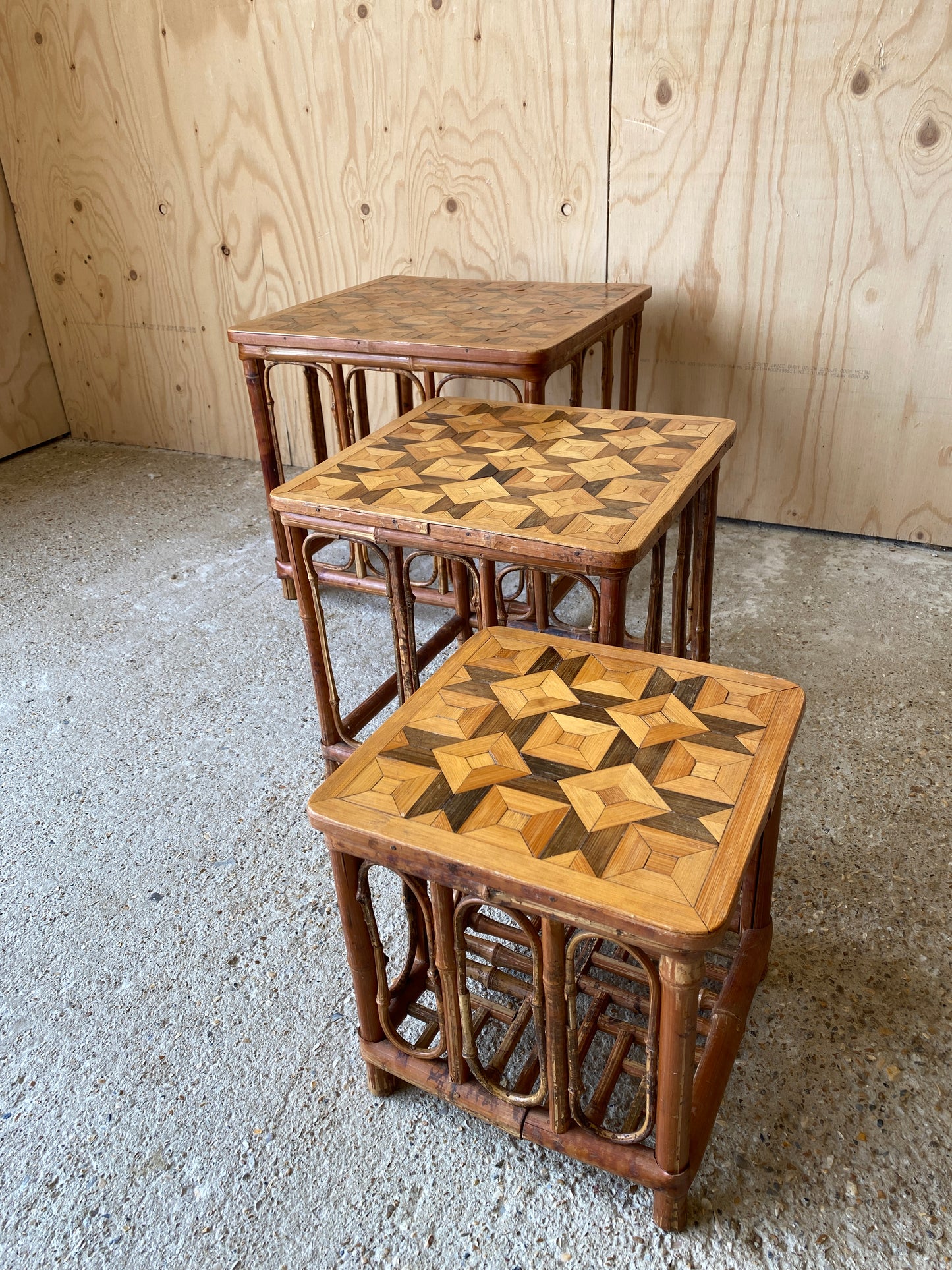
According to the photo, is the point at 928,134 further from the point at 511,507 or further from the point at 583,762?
the point at 583,762

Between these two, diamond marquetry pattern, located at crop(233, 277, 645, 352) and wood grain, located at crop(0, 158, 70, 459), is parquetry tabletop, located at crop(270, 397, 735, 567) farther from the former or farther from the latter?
wood grain, located at crop(0, 158, 70, 459)

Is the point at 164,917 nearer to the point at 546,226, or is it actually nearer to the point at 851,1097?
the point at 851,1097

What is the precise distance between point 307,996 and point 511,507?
72 centimetres

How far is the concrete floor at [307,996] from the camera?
102 cm

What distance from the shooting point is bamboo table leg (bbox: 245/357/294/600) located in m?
2.15

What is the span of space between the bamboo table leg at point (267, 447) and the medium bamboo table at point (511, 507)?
59 centimetres

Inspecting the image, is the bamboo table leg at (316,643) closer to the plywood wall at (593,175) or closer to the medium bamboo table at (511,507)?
the medium bamboo table at (511,507)

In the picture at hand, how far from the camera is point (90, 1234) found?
1.03m

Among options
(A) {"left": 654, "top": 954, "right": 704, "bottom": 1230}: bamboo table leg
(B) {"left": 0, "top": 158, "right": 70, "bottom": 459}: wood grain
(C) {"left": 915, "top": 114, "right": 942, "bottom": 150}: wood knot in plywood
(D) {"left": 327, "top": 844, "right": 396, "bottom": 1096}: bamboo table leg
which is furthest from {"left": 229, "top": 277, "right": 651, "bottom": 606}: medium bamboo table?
(B) {"left": 0, "top": 158, "right": 70, "bottom": 459}: wood grain

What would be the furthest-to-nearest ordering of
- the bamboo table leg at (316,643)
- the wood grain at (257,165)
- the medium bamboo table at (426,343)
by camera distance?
the wood grain at (257,165), the medium bamboo table at (426,343), the bamboo table leg at (316,643)

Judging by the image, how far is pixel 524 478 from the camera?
139 centimetres

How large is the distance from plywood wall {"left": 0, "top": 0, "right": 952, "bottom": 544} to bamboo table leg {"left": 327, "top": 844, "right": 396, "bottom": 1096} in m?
1.88

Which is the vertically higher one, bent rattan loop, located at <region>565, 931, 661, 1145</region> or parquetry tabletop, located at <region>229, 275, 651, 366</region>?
parquetry tabletop, located at <region>229, 275, 651, 366</region>

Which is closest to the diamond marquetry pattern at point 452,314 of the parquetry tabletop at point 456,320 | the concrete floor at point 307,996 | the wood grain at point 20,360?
the parquetry tabletop at point 456,320
